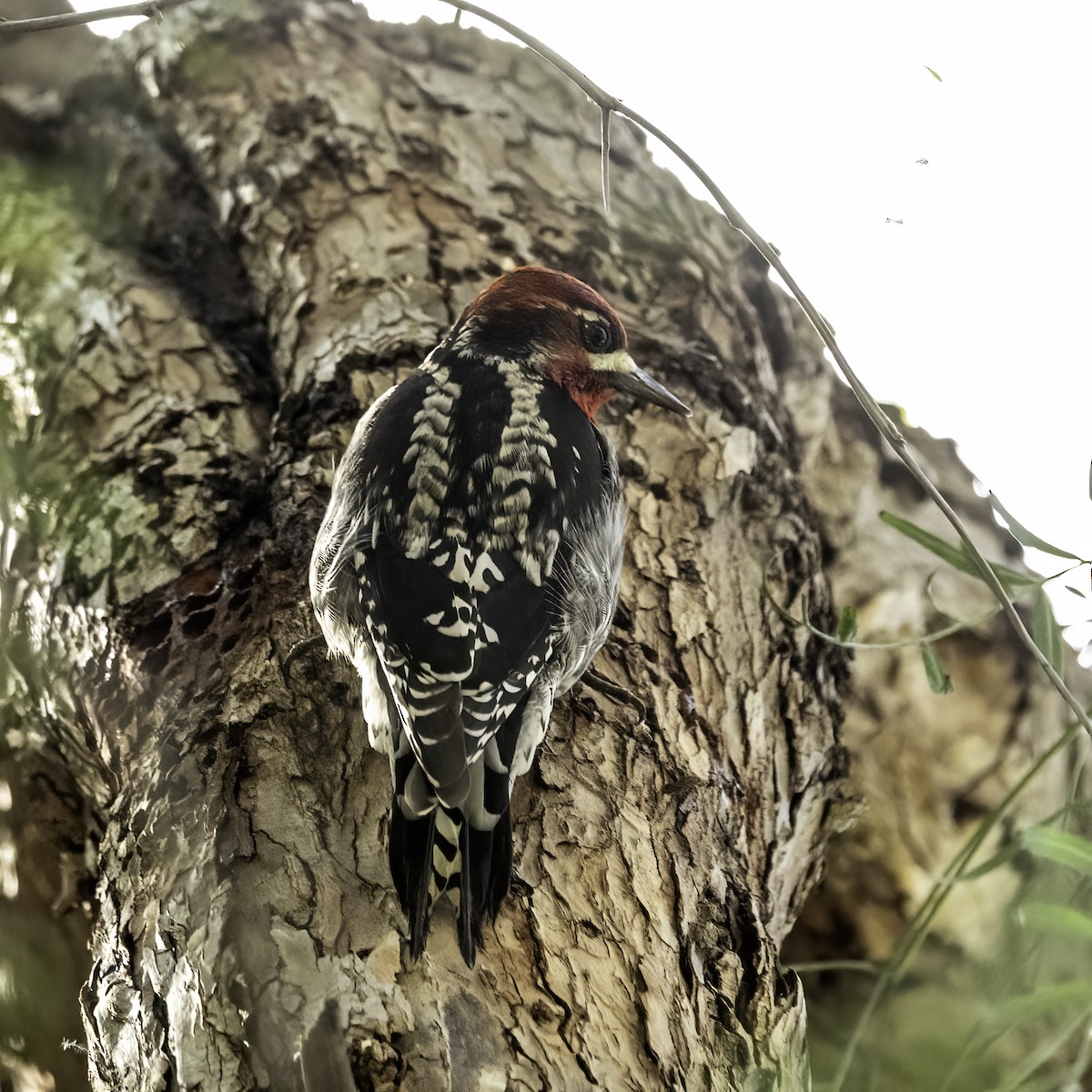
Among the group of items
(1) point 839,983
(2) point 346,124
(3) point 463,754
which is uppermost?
(2) point 346,124

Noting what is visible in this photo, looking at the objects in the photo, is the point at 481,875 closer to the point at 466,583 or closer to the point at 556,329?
the point at 466,583

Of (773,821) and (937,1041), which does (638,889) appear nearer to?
(773,821)

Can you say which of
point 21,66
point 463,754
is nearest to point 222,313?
point 21,66

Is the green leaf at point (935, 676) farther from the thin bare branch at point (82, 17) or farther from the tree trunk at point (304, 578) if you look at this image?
the thin bare branch at point (82, 17)

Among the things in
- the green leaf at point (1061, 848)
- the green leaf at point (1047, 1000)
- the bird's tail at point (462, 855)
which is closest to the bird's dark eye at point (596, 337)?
the bird's tail at point (462, 855)

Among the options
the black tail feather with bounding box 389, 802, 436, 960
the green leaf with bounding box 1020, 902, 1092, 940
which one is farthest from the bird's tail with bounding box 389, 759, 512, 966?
the green leaf with bounding box 1020, 902, 1092, 940

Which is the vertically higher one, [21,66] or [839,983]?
[21,66]

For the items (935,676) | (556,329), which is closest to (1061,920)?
(935,676)
